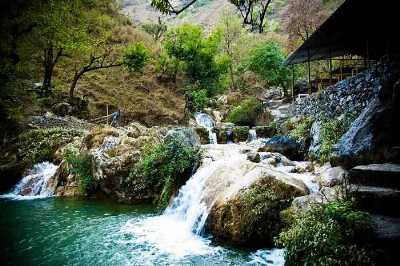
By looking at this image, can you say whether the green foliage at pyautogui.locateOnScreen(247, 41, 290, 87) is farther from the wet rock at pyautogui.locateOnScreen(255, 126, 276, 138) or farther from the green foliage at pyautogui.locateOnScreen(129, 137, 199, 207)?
the green foliage at pyautogui.locateOnScreen(129, 137, 199, 207)

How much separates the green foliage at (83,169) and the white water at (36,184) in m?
1.61

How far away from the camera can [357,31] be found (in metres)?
15.3

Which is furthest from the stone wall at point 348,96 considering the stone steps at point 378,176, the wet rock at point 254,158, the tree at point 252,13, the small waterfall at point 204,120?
the small waterfall at point 204,120

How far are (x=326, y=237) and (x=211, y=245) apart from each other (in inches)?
142

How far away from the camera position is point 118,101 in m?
31.0

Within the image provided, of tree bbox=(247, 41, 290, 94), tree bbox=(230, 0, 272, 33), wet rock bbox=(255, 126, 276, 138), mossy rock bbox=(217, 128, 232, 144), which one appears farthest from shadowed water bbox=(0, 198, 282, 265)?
tree bbox=(247, 41, 290, 94)

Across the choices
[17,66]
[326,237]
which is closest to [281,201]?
[326,237]

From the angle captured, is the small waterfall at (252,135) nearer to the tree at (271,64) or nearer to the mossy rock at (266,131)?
the mossy rock at (266,131)

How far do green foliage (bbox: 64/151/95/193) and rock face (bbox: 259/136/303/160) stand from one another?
7504 mm

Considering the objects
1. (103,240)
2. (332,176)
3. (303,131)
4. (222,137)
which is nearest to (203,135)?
(222,137)

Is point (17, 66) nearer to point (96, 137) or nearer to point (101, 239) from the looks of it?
point (101, 239)

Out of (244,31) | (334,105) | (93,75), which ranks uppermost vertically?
(244,31)

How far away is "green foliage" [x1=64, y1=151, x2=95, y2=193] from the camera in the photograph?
15.8m

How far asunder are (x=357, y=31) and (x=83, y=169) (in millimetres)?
13142
